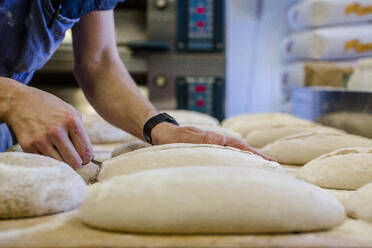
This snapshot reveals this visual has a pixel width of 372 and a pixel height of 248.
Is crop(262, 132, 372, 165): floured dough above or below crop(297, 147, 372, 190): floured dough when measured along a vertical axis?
below

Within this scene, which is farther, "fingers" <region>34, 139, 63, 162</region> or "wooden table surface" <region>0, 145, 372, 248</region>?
"fingers" <region>34, 139, 63, 162</region>

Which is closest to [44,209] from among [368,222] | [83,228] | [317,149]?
[83,228]

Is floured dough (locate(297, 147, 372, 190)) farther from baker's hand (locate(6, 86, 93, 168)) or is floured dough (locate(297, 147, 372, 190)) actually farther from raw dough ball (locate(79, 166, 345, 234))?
baker's hand (locate(6, 86, 93, 168))

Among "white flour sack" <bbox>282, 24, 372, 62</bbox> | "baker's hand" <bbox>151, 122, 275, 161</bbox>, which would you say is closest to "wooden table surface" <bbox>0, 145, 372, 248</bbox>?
"baker's hand" <bbox>151, 122, 275, 161</bbox>

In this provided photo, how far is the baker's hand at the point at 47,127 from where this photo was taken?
0.90 m

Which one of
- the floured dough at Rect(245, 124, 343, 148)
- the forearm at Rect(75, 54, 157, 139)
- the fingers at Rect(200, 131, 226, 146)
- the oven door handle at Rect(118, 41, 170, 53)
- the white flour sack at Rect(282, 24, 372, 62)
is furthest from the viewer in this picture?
the white flour sack at Rect(282, 24, 372, 62)

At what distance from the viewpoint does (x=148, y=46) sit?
9.65 ft

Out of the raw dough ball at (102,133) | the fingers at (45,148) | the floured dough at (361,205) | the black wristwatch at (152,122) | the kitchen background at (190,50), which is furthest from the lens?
the kitchen background at (190,50)

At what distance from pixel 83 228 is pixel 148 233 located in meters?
0.10

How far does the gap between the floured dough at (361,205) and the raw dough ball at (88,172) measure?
0.52 m

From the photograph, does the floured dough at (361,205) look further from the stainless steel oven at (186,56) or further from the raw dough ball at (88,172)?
the stainless steel oven at (186,56)

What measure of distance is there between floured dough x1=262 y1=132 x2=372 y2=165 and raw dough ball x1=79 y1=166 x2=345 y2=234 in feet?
1.99

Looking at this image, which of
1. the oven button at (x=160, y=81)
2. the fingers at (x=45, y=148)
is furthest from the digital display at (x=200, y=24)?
the fingers at (x=45, y=148)

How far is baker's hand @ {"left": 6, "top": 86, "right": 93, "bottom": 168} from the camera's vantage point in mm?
896
